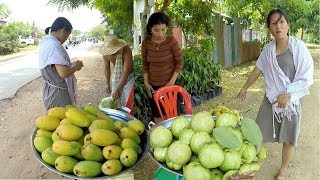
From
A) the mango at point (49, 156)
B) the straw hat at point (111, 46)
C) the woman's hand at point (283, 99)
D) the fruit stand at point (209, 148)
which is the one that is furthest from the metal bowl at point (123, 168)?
the woman's hand at point (283, 99)

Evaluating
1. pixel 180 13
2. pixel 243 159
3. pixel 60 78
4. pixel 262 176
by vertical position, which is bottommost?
pixel 262 176

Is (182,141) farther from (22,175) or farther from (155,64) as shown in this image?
(22,175)

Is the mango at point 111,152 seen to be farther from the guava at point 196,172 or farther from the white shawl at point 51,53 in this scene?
the white shawl at point 51,53

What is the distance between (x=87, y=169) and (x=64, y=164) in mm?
124

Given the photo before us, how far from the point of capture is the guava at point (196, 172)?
1.46 metres

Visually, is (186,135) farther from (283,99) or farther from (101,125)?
(283,99)

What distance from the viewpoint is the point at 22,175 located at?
12.6 ft

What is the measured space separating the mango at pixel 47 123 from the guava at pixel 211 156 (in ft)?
2.83

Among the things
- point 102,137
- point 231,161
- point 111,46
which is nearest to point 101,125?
point 102,137

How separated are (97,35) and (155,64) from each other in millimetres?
61618

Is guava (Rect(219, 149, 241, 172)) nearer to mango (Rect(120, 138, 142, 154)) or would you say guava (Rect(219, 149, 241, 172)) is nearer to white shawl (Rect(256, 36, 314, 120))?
mango (Rect(120, 138, 142, 154))

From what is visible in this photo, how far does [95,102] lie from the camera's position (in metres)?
7.12

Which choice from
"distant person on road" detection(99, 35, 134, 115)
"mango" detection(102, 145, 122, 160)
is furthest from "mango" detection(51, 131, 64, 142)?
"distant person on road" detection(99, 35, 134, 115)

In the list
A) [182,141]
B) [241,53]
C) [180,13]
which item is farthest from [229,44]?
[182,141]
